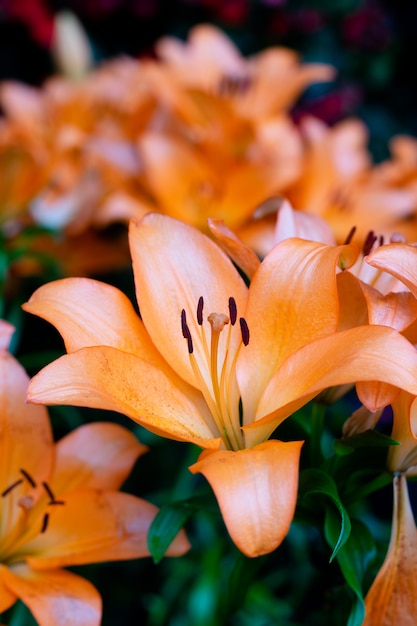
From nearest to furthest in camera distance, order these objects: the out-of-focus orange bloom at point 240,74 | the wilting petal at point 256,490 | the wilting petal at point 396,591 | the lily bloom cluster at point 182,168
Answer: the wilting petal at point 256,490
the wilting petal at point 396,591
the lily bloom cluster at point 182,168
the out-of-focus orange bloom at point 240,74

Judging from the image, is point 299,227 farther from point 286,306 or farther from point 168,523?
point 168,523

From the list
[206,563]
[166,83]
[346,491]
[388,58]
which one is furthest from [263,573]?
[388,58]

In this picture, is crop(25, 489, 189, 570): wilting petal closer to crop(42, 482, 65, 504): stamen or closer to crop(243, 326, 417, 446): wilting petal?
crop(42, 482, 65, 504): stamen

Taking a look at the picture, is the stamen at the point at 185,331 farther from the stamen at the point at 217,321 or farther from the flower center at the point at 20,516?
the flower center at the point at 20,516

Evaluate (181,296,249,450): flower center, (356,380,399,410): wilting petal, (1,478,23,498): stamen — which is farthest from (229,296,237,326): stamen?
(1,478,23,498): stamen

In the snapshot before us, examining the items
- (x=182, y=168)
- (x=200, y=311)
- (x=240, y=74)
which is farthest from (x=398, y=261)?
(x=240, y=74)

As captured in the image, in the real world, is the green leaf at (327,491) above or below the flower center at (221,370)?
below

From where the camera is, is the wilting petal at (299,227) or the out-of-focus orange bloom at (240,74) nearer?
the wilting petal at (299,227)

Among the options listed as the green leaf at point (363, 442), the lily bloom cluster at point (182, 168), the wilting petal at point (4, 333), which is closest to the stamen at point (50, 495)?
the wilting petal at point (4, 333)
